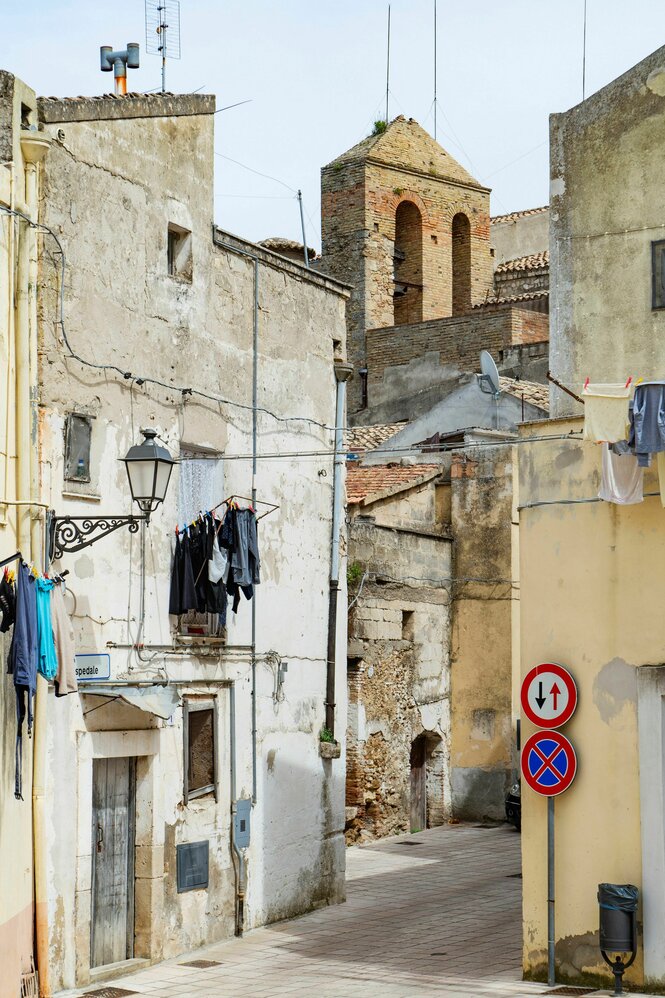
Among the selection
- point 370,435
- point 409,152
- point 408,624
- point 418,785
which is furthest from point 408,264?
point 418,785

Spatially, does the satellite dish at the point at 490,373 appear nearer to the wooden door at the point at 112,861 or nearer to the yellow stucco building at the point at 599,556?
the yellow stucco building at the point at 599,556

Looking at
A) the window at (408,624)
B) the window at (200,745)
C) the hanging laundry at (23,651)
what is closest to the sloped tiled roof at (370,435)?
the window at (408,624)

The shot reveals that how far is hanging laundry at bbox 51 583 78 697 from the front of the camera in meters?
12.6

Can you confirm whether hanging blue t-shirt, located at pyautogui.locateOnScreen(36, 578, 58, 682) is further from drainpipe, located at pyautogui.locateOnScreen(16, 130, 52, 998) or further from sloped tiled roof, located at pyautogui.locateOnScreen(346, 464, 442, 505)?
sloped tiled roof, located at pyautogui.locateOnScreen(346, 464, 442, 505)

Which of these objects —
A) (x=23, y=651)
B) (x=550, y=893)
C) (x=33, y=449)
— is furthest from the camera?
(x=33, y=449)

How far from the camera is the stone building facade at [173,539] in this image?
13789 millimetres

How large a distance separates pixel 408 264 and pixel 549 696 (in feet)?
92.0

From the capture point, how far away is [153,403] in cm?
1531

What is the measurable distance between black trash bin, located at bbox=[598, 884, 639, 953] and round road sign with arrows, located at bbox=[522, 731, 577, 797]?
1048mm

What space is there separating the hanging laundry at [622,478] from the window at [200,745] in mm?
5116

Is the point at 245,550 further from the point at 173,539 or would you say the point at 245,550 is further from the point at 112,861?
the point at 112,861

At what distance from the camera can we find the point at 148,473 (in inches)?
505

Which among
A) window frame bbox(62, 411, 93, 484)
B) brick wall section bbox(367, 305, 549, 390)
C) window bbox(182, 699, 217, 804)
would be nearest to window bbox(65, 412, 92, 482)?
window frame bbox(62, 411, 93, 484)

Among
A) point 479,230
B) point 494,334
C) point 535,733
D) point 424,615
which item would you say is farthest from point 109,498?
point 479,230
